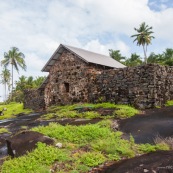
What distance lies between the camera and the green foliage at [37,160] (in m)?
7.10

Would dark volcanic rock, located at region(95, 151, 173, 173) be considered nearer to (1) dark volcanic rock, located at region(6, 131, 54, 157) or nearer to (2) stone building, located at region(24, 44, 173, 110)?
(1) dark volcanic rock, located at region(6, 131, 54, 157)

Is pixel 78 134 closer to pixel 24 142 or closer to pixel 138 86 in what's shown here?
pixel 24 142

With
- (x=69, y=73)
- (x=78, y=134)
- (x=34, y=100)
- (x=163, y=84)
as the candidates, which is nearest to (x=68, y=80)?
(x=69, y=73)

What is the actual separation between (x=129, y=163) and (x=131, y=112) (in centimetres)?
950

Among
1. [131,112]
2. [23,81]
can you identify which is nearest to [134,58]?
[23,81]

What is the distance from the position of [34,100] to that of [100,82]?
1483cm

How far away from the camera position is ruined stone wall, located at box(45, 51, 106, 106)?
24.4m

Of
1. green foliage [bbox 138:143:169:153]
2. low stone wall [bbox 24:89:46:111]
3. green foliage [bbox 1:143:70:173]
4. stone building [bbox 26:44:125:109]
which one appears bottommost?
green foliage [bbox 1:143:70:173]

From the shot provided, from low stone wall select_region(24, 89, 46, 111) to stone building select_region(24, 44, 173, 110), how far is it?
278 mm

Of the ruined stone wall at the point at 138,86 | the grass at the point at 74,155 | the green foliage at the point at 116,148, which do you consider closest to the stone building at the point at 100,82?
the ruined stone wall at the point at 138,86

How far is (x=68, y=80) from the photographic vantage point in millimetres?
25734

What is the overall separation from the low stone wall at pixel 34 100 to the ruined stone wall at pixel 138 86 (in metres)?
12.8

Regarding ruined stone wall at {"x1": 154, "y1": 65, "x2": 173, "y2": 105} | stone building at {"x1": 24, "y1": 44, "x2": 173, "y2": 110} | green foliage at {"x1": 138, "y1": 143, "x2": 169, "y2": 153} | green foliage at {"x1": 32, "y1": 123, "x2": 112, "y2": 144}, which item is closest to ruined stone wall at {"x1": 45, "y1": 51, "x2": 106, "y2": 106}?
stone building at {"x1": 24, "y1": 44, "x2": 173, "y2": 110}

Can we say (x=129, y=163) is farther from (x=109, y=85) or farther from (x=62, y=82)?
(x=62, y=82)
